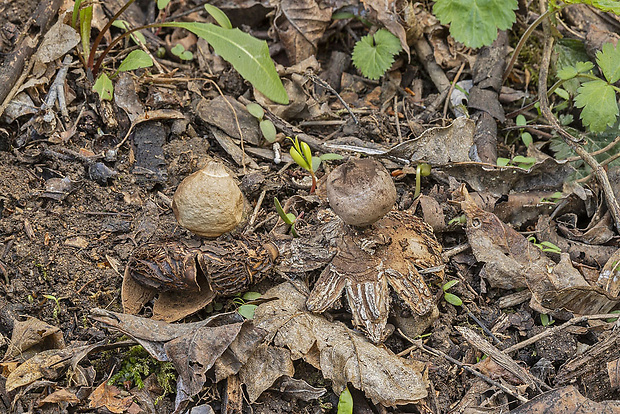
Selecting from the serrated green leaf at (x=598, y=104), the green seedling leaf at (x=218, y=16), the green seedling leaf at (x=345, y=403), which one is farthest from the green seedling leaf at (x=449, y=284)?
the green seedling leaf at (x=218, y=16)

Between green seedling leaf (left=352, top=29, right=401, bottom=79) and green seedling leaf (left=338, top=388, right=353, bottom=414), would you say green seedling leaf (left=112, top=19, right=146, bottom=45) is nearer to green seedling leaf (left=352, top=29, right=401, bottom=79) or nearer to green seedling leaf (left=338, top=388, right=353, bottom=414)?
green seedling leaf (left=352, top=29, right=401, bottom=79)

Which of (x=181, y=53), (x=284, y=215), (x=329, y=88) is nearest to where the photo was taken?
(x=284, y=215)

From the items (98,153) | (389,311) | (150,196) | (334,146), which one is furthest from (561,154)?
(98,153)

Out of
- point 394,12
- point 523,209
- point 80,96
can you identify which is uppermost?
point 394,12

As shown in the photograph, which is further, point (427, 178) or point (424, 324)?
point (427, 178)

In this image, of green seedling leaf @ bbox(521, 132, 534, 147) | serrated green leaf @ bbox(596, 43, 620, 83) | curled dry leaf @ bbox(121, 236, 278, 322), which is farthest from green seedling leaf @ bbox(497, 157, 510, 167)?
curled dry leaf @ bbox(121, 236, 278, 322)

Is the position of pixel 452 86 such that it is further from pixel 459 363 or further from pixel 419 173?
pixel 459 363

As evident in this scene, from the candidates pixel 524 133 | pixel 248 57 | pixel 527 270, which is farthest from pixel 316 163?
pixel 524 133

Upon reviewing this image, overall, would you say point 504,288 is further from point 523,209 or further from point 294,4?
point 294,4
